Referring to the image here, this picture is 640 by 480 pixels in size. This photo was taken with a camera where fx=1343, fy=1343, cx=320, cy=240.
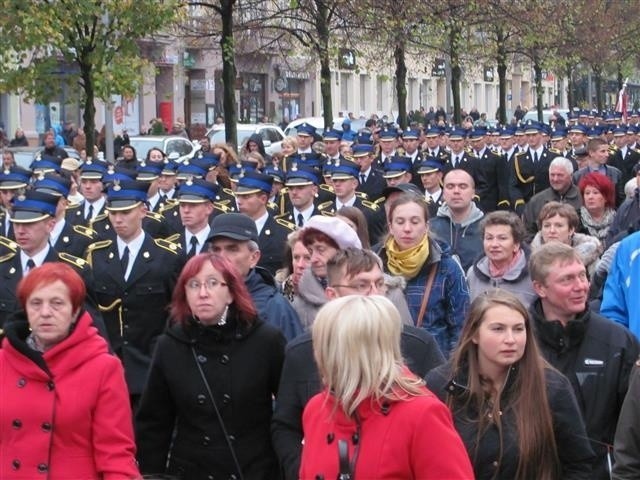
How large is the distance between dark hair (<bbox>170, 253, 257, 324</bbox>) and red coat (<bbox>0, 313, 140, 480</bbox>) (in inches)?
24.0

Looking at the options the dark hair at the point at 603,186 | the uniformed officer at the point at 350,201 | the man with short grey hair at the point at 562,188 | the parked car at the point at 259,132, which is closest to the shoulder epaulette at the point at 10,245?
the uniformed officer at the point at 350,201

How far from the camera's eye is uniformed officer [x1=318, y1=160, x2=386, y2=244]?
42.9 ft

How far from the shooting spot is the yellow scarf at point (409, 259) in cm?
770

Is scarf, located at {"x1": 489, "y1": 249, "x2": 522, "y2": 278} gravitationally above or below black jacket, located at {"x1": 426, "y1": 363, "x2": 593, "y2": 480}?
above

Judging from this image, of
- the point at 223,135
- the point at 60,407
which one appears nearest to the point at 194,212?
the point at 60,407

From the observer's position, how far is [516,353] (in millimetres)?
5348

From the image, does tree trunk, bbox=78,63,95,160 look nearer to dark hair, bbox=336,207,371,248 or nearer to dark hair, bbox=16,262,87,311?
dark hair, bbox=336,207,371,248

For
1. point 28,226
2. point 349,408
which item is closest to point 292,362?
point 349,408

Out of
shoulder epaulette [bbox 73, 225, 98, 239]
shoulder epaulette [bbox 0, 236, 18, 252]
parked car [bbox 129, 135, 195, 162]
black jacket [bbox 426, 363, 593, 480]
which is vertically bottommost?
black jacket [bbox 426, 363, 593, 480]

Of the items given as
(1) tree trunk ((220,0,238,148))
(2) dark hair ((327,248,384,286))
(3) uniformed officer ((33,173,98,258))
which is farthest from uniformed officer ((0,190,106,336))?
(1) tree trunk ((220,0,238,148))

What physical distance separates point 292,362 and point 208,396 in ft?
1.41

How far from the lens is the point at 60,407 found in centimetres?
534

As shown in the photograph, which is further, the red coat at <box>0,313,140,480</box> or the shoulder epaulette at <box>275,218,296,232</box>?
the shoulder epaulette at <box>275,218,296,232</box>

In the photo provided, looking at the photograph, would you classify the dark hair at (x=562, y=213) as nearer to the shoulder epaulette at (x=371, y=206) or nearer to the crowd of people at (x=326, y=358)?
the crowd of people at (x=326, y=358)
